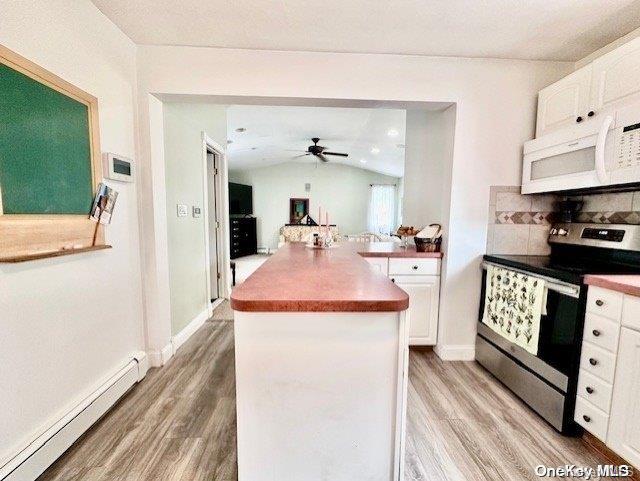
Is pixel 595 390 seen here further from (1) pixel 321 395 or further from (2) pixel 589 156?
(1) pixel 321 395

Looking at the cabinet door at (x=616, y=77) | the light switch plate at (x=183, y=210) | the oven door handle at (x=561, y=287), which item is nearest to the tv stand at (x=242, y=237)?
the light switch plate at (x=183, y=210)

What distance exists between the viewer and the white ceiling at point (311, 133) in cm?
421

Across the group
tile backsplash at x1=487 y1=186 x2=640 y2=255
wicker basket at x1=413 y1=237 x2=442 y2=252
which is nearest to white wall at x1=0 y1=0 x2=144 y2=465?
wicker basket at x1=413 y1=237 x2=442 y2=252

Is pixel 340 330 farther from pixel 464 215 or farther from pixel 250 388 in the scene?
pixel 464 215

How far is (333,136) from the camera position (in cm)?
572

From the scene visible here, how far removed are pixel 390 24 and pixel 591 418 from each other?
2.35 m

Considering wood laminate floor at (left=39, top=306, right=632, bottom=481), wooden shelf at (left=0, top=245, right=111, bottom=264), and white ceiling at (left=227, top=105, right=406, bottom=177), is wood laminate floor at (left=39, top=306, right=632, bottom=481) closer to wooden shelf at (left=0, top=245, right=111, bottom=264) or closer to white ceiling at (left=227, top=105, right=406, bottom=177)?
wooden shelf at (left=0, top=245, right=111, bottom=264)

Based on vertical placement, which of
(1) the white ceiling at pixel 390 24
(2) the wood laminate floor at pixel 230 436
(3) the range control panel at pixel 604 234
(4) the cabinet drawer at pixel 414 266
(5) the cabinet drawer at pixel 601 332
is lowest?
(2) the wood laminate floor at pixel 230 436

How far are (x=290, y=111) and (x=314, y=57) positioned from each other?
2.43 meters

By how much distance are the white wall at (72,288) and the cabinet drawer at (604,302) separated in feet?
8.36

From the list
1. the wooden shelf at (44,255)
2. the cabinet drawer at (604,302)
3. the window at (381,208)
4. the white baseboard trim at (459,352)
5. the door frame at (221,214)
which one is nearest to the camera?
the wooden shelf at (44,255)

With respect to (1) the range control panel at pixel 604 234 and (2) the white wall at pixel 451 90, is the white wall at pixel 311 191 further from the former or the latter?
(1) the range control panel at pixel 604 234

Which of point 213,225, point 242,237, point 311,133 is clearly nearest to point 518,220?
point 213,225

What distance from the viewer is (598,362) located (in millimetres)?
1289
